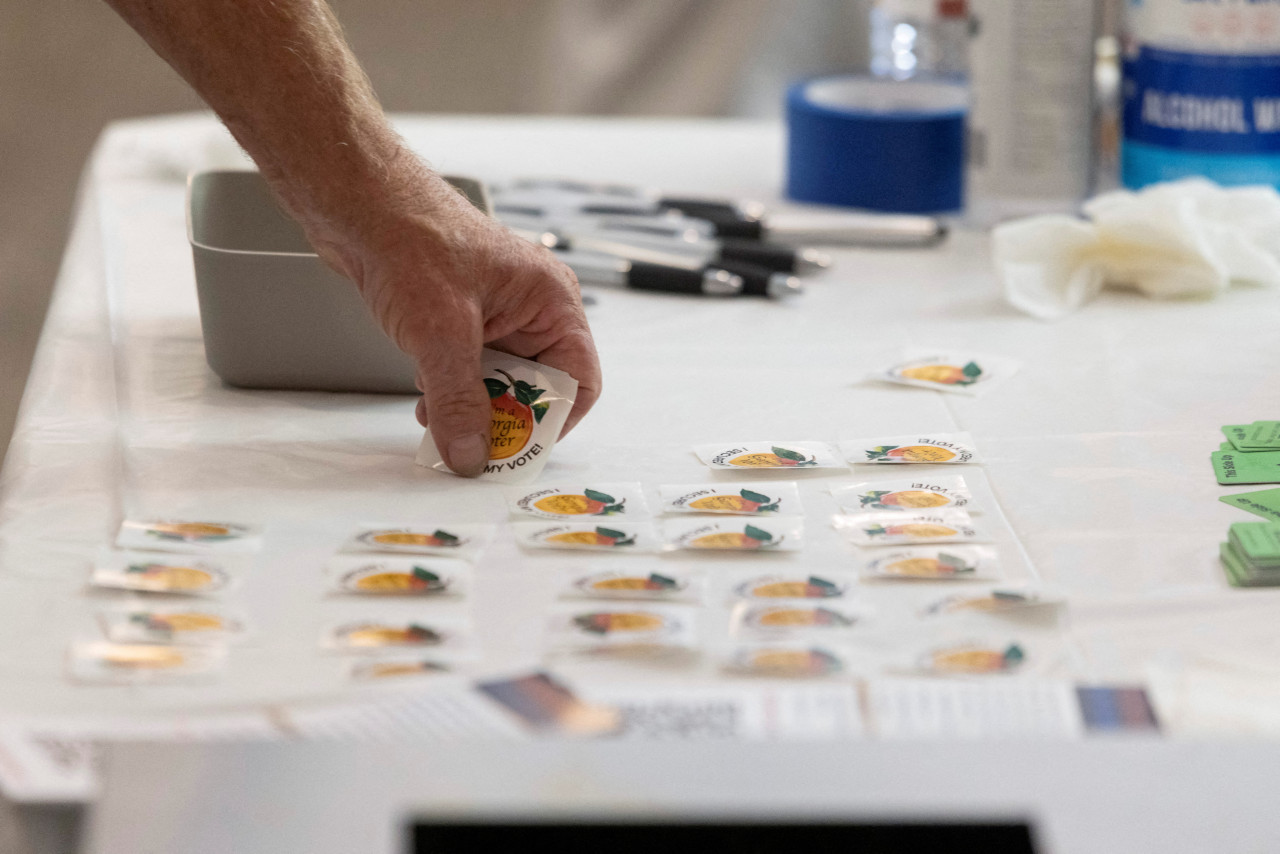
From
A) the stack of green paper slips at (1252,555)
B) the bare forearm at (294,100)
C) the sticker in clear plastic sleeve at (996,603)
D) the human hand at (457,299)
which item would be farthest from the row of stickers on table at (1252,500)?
the bare forearm at (294,100)

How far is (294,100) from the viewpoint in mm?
707

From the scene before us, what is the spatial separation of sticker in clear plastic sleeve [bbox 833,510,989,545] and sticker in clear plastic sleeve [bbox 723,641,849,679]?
4.2 inches

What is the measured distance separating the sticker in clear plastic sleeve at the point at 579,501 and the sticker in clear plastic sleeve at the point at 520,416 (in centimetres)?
2

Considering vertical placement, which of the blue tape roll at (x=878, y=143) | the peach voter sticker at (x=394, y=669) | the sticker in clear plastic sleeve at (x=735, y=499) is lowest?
the peach voter sticker at (x=394, y=669)

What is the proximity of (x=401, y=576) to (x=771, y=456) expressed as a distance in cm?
24

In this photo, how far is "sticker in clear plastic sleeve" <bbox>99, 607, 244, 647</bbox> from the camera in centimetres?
57

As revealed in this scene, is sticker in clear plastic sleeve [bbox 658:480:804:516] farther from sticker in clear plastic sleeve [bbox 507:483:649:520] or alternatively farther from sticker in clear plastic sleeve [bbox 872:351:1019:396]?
sticker in clear plastic sleeve [bbox 872:351:1019:396]

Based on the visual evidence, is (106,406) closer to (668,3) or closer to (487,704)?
(487,704)

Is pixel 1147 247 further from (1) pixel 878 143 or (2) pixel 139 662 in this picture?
(2) pixel 139 662

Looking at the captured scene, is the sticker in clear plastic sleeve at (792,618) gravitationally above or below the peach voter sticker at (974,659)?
above

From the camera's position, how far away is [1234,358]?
92cm

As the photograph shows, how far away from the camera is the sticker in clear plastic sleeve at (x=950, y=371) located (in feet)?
2.90

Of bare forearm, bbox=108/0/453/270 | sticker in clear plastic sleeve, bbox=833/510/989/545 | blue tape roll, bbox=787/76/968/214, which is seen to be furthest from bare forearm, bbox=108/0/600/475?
blue tape roll, bbox=787/76/968/214

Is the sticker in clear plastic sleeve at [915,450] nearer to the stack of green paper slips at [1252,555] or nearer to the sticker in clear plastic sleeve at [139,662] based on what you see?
the stack of green paper slips at [1252,555]
